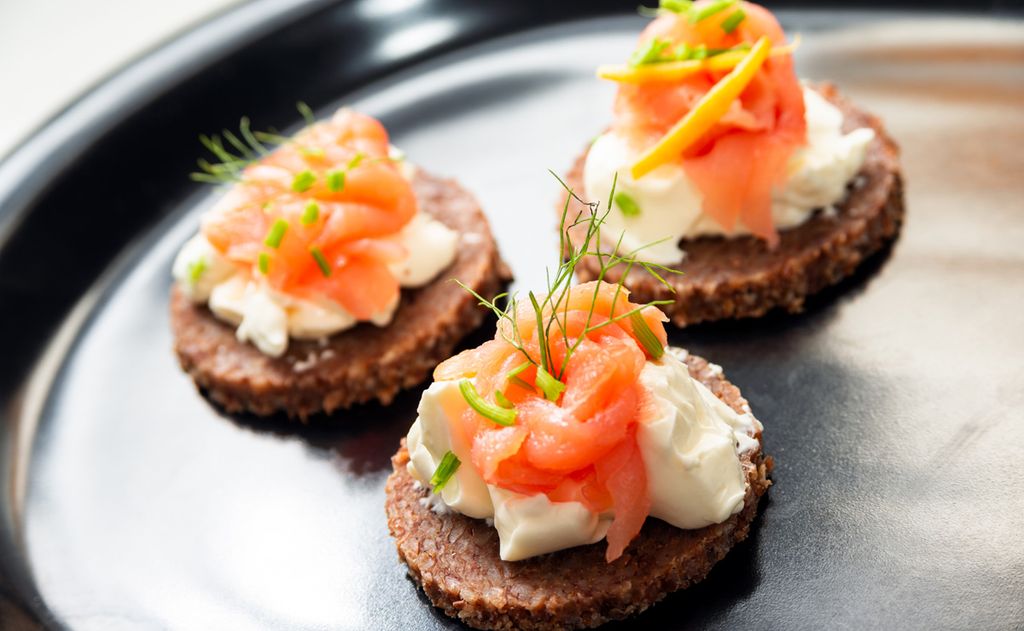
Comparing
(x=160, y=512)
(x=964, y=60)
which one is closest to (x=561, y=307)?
(x=160, y=512)

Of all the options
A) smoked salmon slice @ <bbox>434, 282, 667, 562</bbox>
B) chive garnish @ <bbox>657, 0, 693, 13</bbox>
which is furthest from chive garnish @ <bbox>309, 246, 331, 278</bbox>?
chive garnish @ <bbox>657, 0, 693, 13</bbox>

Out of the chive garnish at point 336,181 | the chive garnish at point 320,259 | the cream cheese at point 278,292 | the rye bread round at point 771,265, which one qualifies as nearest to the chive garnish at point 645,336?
the rye bread round at point 771,265

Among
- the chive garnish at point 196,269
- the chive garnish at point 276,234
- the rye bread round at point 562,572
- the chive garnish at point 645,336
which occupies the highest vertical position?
the chive garnish at point 276,234

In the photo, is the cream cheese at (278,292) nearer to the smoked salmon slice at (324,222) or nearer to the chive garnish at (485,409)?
the smoked salmon slice at (324,222)

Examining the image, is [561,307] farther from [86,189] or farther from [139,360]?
[86,189]

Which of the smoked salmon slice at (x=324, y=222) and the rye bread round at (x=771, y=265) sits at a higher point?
the smoked salmon slice at (x=324, y=222)
